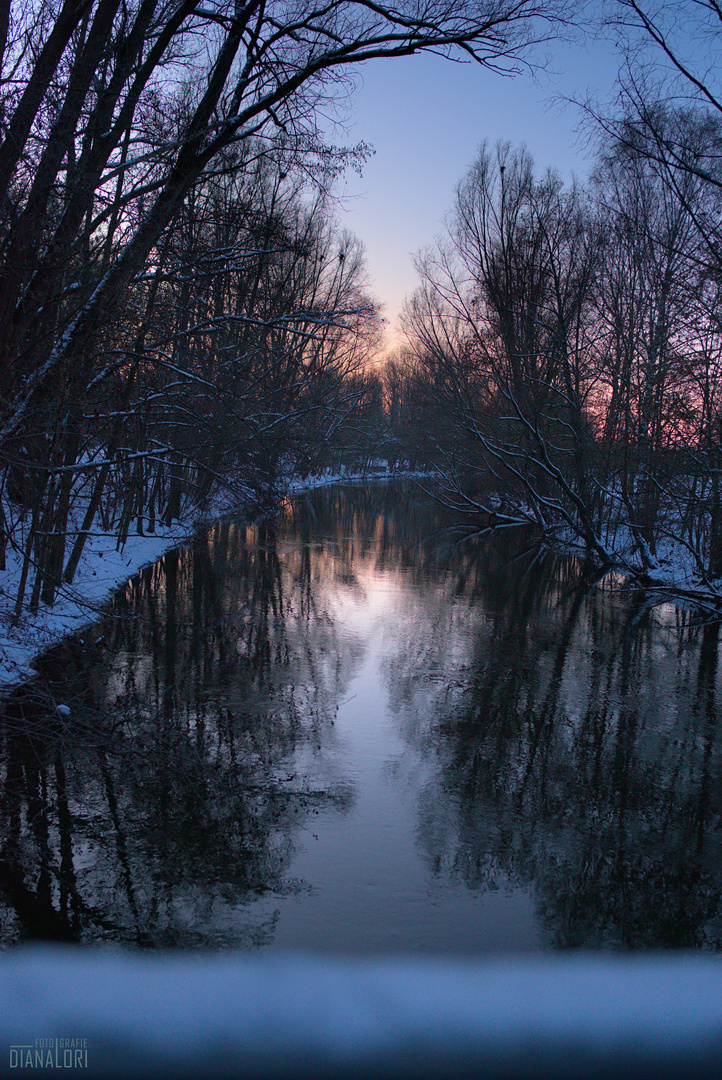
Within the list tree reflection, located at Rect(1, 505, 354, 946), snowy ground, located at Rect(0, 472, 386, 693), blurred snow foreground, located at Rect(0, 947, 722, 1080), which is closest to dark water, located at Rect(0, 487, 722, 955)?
tree reflection, located at Rect(1, 505, 354, 946)

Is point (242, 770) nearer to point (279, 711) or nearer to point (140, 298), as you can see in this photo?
point (279, 711)

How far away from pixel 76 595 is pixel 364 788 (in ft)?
10.6

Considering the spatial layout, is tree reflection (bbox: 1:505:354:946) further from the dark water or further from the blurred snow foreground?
the blurred snow foreground

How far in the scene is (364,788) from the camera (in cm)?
607

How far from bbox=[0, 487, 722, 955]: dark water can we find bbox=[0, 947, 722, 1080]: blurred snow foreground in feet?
0.72

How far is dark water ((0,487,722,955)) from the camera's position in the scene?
437 cm

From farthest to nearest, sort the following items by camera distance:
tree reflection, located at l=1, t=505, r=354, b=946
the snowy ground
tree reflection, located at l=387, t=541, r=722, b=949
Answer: the snowy ground
tree reflection, located at l=387, t=541, r=722, b=949
tree reflection, located at l=1, t=505, r=354, b=946

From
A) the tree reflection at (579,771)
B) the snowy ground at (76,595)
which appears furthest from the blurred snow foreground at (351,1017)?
the snowy ground at (76,595)

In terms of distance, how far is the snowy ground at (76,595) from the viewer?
7393mm

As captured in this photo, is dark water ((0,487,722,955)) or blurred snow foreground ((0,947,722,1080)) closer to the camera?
blurred snow foreground ((0,947,722,1080))

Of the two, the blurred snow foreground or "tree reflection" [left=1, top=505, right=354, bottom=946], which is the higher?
"tree reflection" [left=1, top=505, right=354, bottom=946]

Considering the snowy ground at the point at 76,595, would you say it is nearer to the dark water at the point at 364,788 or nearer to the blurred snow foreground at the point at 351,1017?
the dark water at the point at 364,788

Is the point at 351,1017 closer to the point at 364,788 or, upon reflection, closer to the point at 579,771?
the point at 364,788

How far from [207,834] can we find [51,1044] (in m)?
1.99
